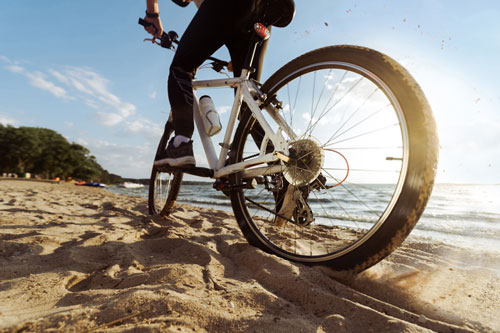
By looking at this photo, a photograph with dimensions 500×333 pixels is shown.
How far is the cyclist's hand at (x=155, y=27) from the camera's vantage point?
231cm

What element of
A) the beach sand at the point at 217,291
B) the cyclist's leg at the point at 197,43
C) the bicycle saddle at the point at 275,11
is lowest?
the beach sand at the point at 217,291

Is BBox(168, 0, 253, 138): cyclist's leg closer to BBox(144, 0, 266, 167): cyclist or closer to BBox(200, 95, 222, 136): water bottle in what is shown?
BBox(144, 0, 266, 167): cyclist

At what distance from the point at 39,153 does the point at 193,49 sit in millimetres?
45989

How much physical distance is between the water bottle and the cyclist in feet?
0.46

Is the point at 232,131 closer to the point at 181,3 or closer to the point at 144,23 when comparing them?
the point at 181,3

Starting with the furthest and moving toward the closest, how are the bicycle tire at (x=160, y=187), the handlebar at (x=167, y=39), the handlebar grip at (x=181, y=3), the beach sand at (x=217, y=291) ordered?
the bicycle tire at (x=160, y=187), the handlebar at (x=167, y=39), the handlebar grip at (x=181, y=3), the beach sand at (x=217, y=291)

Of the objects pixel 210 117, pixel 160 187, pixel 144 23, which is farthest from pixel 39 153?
pixel 210 117

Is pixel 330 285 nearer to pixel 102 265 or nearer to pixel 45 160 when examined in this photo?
pixel 102 265

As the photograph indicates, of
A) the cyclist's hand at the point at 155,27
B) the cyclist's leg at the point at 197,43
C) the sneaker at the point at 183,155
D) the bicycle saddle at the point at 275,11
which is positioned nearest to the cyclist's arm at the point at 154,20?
the cyclist's hand at the point at 155,27

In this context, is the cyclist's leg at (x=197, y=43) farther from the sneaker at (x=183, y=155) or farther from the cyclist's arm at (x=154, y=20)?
the cyclist's arm at (x=154, y=20)

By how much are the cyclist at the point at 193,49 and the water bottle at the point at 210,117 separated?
0.14 m

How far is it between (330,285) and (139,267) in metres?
0.97

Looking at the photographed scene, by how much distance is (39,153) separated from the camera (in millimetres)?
36188

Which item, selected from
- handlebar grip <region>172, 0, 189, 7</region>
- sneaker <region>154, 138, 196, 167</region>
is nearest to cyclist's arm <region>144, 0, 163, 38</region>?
handlebar grip <region>172, 0, 189, 7</region>
